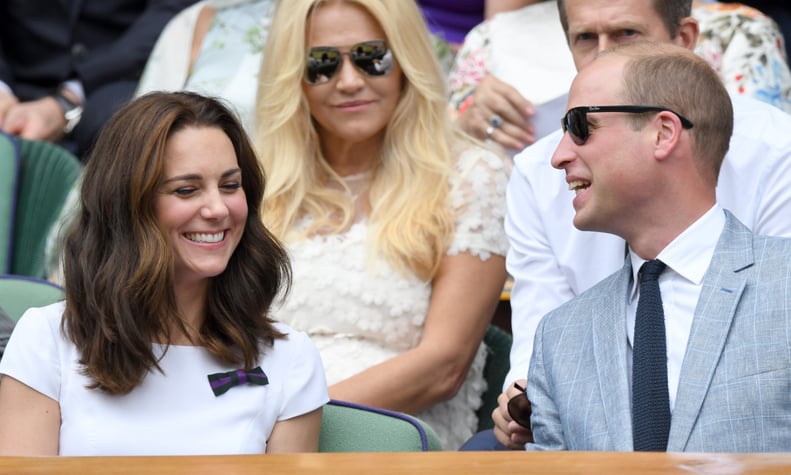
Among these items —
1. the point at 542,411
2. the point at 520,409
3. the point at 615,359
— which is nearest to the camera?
the point at 615,359

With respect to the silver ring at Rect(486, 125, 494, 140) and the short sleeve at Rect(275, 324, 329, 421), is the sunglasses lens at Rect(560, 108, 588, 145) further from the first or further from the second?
the silver ring at Rect(486, 125, 494, 140)

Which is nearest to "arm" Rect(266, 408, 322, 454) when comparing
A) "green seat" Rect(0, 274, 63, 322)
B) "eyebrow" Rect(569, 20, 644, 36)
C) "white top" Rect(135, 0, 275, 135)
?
"green seat" Rect(0, 274, 63, 322)

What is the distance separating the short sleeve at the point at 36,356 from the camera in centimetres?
216

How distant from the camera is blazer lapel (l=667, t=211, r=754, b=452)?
6.50 ft

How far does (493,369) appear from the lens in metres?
3.16

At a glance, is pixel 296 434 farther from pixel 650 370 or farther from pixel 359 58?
pixel 359 58

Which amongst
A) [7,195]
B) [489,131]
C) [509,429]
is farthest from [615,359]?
[7,195]

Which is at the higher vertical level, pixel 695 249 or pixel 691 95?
pixel 691 95

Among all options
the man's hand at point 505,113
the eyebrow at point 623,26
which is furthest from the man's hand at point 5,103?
the eyebrow at point 623,26

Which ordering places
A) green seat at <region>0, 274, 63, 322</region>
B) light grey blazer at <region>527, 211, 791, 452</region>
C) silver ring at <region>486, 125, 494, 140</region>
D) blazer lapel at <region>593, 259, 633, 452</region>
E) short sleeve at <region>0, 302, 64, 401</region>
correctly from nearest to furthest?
light grey blazer at <region>527, 211, 791, 452</region> < blazer lapel at <region>593, 259, 633, 452</region> < short sleeve at <region>0, 302, 64, 401</region> < green seat at <region>0, 274, 63, 322</region> < silver ring at <region>486, 125, 494, 140</region>

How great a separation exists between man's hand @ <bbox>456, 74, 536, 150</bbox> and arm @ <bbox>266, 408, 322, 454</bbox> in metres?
1.37

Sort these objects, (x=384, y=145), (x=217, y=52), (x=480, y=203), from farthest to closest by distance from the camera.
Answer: (x=217, y=52), (x=384, y=145), (x=480, y=203)

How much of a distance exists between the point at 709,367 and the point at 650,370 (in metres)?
0.11

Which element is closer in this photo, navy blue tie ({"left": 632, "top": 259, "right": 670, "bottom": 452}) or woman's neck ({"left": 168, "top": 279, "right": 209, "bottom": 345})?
navy blue tie ({"left": 632, "top": 259, "right": 670, "bottom": 452})
